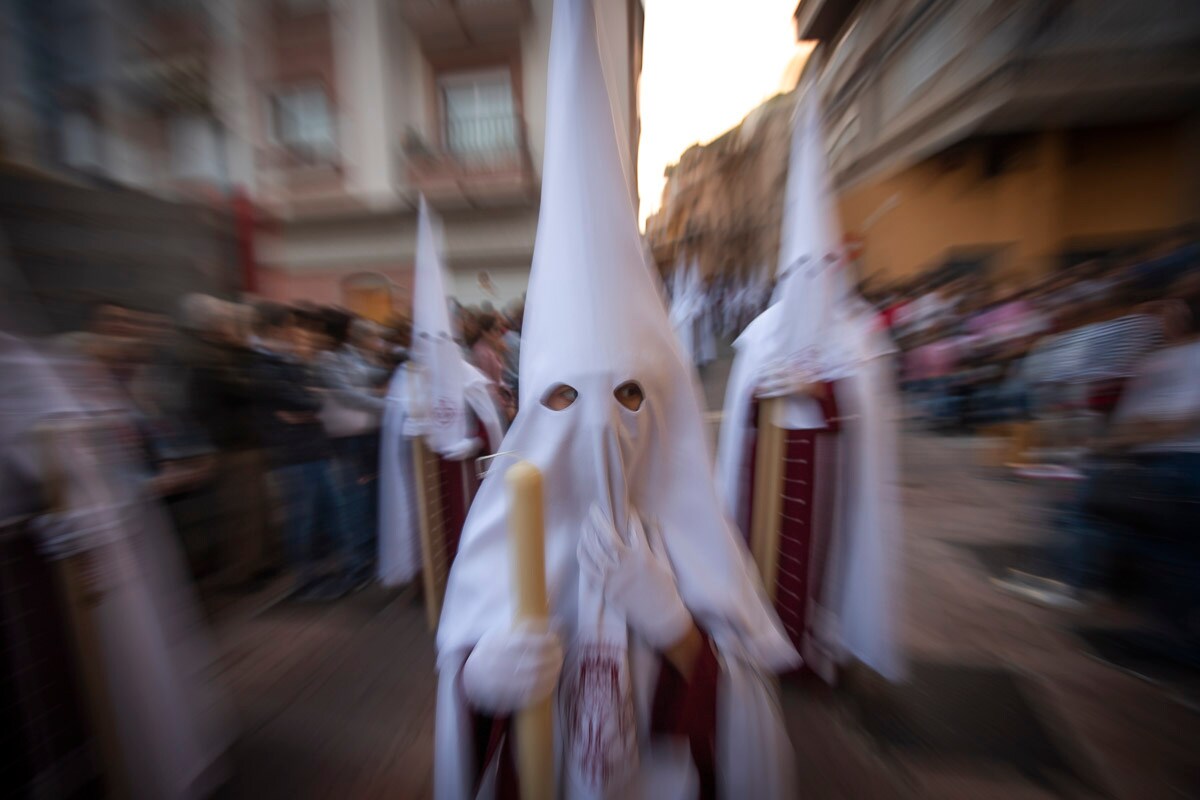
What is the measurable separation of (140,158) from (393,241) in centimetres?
477

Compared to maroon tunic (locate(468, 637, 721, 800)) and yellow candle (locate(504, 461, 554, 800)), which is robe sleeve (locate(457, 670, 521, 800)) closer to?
maroon tunic (locate(468, 637, 721, 800))

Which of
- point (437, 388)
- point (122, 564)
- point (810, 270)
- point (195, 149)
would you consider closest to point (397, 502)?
point (437, 388)

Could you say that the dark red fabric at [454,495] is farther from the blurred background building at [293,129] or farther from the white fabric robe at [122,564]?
the blurred background building at [293,129]

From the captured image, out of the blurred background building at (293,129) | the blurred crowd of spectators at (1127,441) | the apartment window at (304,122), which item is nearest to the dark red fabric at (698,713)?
the blurred background building at (293,129)

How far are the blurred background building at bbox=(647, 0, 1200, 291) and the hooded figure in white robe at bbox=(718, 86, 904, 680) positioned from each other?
3.00 meters

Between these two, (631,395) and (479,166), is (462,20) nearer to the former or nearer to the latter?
(479,166)

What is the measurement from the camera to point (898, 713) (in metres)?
1.68

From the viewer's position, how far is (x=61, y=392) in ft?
3.99

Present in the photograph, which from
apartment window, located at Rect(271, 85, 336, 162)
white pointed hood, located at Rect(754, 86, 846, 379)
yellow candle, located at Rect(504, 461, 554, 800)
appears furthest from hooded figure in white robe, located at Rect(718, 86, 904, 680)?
apartment window, located at Rect(271, 85, 336, 162)

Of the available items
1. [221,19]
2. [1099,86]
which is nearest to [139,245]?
[221,19]

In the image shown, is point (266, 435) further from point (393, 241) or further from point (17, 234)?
point (393, 241)

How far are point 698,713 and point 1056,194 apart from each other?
942 cm

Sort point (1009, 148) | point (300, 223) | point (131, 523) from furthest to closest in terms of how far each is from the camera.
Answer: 1. point (300, 223)
2. point (1009, 148)
3. point (131, 523)

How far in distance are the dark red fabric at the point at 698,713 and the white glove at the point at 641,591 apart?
88 millimetres
